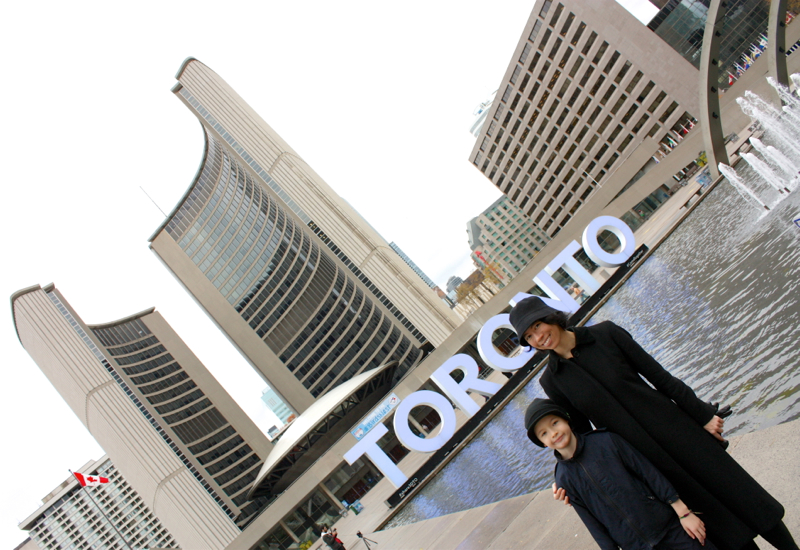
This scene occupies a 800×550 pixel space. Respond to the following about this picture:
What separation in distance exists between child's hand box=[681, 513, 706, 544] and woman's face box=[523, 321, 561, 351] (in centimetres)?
119

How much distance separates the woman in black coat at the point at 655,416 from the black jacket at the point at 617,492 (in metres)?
0.17

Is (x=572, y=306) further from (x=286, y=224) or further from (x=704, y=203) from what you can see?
(x=286, y=224)

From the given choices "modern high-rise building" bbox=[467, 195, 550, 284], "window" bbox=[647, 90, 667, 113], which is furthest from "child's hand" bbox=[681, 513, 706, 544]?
"modern high-rise building" bbox=[467, 195, 550, 284]

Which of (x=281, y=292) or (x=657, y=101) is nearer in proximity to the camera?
(x=657, y=101)

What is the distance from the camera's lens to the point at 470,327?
3322 cm

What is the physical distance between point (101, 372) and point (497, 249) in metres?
91.3

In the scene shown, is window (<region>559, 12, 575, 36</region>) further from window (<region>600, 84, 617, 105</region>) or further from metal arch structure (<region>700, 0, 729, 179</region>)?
metal arch structure (<region>700, 0, 729, 179</region>)

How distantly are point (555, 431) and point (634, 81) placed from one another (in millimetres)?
56446

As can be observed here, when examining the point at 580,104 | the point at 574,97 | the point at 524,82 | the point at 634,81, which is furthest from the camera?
the point at 524,82

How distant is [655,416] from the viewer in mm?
2707

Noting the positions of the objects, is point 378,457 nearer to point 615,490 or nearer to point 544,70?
point 615,490

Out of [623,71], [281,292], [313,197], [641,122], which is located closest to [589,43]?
[623,71]

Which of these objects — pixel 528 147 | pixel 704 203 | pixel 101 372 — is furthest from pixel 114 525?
pixel 704 203

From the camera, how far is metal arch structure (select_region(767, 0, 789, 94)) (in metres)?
15.7
